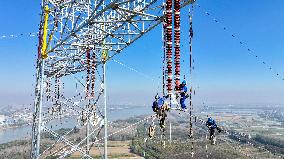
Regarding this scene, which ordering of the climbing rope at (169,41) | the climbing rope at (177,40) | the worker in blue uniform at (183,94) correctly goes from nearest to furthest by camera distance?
the climbing rope at (177,40)
the climbing rope at (169,41)
the worker in blue uniform at (183,94)

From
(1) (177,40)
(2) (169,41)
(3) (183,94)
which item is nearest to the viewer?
(1) (177,40)

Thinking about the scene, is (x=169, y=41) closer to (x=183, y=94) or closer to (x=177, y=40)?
(x=177, y=40)

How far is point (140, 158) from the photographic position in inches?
4466

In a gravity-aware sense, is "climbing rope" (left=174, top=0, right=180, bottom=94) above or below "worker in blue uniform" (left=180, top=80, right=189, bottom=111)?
above

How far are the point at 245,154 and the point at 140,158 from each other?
40.2 metres

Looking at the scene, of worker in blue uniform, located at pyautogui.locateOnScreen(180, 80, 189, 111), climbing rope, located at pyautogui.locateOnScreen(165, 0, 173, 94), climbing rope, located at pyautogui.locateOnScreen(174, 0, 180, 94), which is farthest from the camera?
worker in blue uniform, located at pyautogui.locateOnScreen(180, 80, 189, 111)

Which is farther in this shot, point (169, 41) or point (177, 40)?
point (169, 41)

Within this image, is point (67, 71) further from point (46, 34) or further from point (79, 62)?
point (46, 34)

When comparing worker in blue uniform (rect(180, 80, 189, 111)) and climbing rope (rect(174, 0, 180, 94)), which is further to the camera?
worker in blue uniform (rect(180, 80, 189, 111))

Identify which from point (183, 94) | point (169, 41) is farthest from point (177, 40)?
point (183, 94)

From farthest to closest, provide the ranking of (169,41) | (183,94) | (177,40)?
(183,94), (169,41), (177,40)

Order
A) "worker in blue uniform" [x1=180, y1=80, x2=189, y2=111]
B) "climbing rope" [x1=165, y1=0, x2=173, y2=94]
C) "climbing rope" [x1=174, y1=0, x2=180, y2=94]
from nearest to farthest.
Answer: "climbing rope" [x1=174, y1=0, x2=180, y2=94]
"climbing rope" [x1=165, y1=0, x2=173, y2=94]
"worker in blue uniform" [x1=180, y1=80, x2=189, y2=111]

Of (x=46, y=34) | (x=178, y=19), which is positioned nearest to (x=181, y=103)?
(x=178, y=19)

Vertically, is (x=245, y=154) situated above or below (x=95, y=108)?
below
